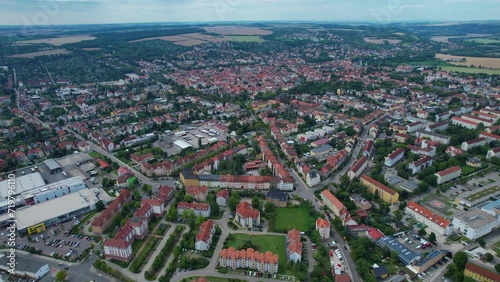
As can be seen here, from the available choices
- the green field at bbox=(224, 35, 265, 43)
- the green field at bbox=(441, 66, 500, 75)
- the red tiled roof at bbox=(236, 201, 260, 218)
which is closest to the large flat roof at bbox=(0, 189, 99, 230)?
the red tiled roof at bbox=(236, 201, 260, 218)

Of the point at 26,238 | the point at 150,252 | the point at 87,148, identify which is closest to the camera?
→ the point at 150,252

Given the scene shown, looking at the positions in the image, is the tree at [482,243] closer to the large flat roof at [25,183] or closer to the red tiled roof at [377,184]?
the red tiled roof at [377,184]

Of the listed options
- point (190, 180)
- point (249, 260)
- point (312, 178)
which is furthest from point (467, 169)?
point (190, 180)

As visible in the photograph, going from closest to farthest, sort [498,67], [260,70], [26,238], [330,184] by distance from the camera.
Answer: [26,238], [330,184], [498,67], [260,70]

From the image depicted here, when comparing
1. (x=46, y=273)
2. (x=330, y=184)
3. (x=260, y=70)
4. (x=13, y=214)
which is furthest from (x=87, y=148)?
(x=260, y=70)

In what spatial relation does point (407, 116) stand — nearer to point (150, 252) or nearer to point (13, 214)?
point (150, 252)

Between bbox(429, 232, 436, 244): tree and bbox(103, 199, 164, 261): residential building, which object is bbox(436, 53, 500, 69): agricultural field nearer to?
bbox(429, 232, 436, 244): tree

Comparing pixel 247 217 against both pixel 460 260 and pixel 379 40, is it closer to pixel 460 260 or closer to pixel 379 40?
pixel 460 260
